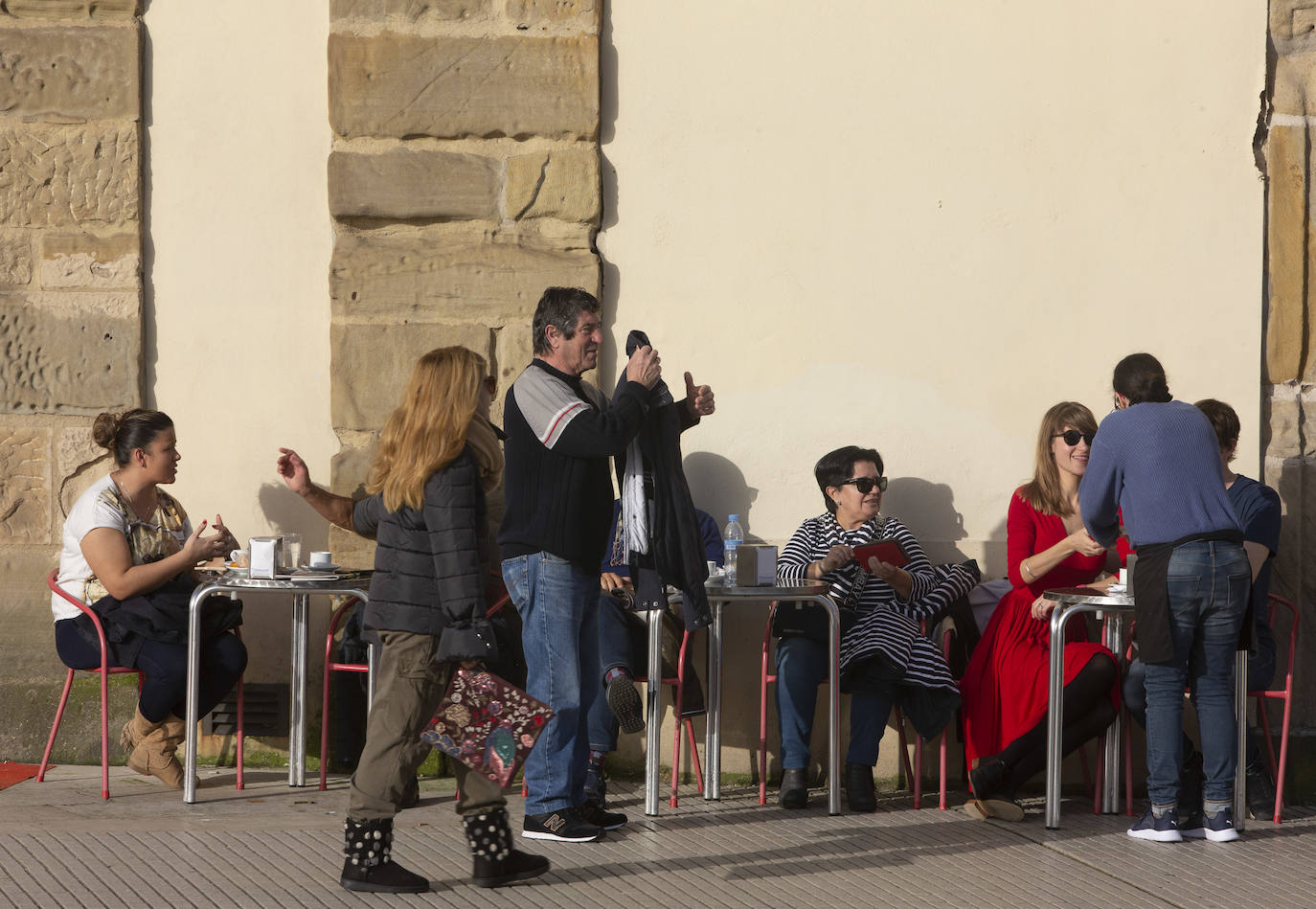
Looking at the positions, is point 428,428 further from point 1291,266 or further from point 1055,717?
point 1291,266

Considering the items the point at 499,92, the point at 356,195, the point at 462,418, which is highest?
the point at 499,92

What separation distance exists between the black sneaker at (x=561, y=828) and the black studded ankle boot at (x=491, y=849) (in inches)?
18.3

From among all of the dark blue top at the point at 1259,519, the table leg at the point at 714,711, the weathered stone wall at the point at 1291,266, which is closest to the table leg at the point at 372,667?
the table leg at the point at 714,711

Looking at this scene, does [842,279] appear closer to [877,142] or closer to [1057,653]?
[877,142]

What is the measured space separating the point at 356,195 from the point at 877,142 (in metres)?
1.94

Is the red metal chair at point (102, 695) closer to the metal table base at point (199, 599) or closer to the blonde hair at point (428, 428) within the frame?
the metal table base at point (199, 599)

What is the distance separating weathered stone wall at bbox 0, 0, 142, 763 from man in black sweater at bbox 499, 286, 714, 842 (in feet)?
6.59

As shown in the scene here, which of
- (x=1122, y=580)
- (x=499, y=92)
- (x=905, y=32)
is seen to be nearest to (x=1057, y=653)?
(x=1122, y=580)

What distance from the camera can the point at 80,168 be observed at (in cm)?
550

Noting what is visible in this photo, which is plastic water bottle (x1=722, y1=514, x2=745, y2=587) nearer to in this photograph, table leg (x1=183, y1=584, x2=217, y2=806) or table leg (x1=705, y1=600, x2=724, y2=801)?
table leg (x1=705, y1=600, x2=724, y2=801)

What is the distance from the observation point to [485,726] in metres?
3.76

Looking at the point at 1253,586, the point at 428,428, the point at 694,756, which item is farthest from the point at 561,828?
the point at 1253,586

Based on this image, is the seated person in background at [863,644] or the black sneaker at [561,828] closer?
the black sneaker at [561,828]

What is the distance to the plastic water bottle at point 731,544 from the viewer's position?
5.07 metres
